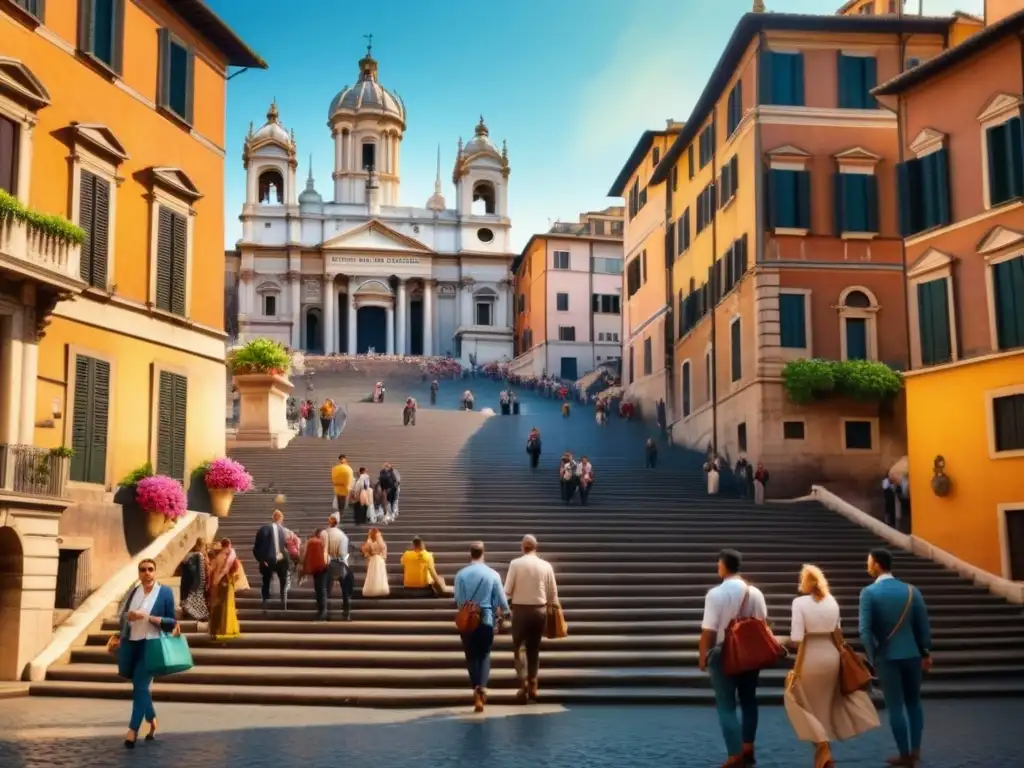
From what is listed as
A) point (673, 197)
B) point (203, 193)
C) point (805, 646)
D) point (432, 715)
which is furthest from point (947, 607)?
point (673, 197)

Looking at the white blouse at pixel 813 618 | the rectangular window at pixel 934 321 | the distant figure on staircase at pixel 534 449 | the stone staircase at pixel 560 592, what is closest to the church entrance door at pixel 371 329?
the stone staircase at pixel 560 592

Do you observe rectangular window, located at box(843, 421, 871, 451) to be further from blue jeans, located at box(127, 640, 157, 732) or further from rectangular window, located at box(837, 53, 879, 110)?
blue jeans, located at box(127, 640, 157, 732)

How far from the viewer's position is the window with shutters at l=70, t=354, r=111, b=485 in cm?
1991

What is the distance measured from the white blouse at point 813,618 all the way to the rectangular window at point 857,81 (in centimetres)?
2517

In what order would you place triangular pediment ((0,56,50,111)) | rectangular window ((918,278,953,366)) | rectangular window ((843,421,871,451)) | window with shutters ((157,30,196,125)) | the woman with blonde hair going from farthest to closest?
rectangular window ((843,421,871,451))
rectangular window ((918,278,953,366))
window with shutters ((157,30,196,125))
triangular pediment ((0,56,50,111))
the woman with blonde hair

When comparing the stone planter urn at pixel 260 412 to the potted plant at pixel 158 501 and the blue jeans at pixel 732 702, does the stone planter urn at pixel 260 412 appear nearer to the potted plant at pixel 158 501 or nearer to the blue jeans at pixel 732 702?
the potted plant at pixel 158 501

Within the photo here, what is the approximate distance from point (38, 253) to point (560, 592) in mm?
9202

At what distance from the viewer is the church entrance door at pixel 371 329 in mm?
87438

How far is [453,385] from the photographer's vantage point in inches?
2474

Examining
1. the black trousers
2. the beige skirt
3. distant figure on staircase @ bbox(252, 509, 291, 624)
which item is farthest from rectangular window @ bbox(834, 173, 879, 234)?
the beige skirt

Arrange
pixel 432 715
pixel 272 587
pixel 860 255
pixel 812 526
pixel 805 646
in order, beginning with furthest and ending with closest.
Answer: pixel 860 255, pixel 812 526, pixel 272 587, pixel 432 715, pixel 805 646

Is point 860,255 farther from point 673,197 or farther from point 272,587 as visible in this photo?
point 272,587

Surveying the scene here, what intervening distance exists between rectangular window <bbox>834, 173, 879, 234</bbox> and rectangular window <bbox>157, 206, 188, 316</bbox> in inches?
655

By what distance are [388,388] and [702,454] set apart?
2508 cm
